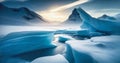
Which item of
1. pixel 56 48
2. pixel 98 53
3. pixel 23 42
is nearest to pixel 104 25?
pixel 56 48

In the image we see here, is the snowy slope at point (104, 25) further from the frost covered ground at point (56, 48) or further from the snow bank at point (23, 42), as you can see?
the snow bank at point (23, 42)

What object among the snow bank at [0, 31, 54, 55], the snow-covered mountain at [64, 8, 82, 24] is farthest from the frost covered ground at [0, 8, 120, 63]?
the snow-covered mountain at [64, 8, 82, 24]

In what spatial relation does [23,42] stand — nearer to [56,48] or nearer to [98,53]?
[56,48]

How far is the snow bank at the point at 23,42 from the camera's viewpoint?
13.6 ft

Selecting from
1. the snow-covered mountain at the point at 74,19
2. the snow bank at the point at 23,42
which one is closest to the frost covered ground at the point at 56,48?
the snow bank at the point at 23,42

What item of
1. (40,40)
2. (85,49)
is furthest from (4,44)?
(85,49)

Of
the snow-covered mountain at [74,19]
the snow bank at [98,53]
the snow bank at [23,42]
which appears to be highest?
the snow-covered mountain at [74,19]

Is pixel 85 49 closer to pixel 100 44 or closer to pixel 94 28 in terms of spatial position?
pixel 100 44

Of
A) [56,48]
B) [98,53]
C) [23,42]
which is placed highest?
[23,42]

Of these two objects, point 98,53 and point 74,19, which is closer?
point 98,53

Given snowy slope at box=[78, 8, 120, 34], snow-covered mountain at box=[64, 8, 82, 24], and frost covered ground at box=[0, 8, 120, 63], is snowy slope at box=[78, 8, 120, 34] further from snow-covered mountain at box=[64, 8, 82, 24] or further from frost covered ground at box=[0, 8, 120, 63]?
snow-covered mountain at box=[64, 8, 82, 24]

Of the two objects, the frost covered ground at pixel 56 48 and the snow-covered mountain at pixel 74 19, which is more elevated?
the snow-covered mountain at pixel 74 19

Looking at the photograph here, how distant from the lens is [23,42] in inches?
172

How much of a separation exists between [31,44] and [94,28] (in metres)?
2.78
